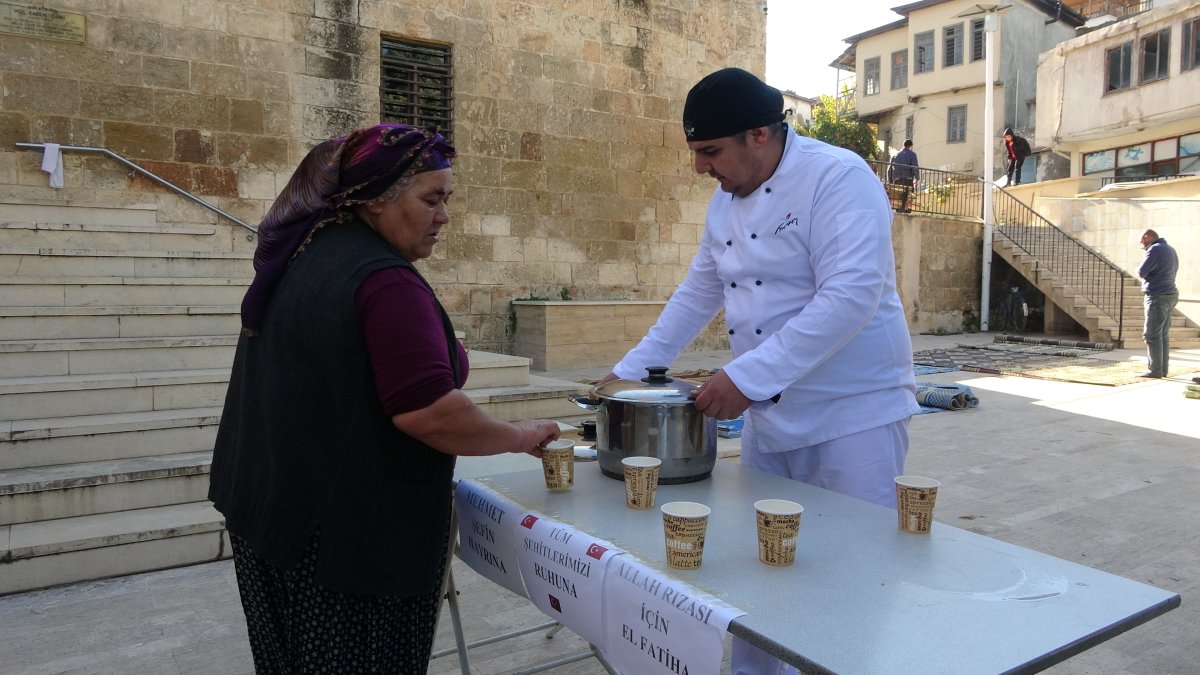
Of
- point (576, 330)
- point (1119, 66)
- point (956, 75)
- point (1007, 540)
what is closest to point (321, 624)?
point (1007, 540)

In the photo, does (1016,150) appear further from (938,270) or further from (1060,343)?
(1060,343)

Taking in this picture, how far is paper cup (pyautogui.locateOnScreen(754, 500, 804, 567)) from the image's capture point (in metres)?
1.55

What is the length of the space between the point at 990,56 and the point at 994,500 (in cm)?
1512

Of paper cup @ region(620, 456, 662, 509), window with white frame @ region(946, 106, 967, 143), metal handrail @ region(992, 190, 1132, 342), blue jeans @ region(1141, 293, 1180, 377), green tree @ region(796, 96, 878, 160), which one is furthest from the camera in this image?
green tree @ region(796, 96, 878, 160)

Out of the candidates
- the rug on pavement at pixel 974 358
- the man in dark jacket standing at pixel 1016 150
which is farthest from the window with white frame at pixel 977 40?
the rug on pavement at pixel 974 358

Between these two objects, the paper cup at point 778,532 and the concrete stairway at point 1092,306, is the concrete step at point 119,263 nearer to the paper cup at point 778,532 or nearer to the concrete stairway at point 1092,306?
the paper cup at point 778,532

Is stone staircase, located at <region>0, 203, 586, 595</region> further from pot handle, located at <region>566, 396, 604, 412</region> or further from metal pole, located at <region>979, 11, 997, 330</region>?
metal pole, located at <region>979, 11, 997, 330</region>

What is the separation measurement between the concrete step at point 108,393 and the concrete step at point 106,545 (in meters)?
0.94

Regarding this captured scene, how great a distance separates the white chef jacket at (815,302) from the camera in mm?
2074

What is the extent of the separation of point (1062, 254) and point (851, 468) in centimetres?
1803

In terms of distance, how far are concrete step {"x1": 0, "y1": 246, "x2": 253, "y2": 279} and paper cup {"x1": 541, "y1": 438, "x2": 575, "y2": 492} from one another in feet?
18.8

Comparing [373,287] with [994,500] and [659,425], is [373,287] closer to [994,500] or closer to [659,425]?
[659,425]

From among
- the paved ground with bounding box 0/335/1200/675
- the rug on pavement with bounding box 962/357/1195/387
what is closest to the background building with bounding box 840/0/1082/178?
the rug on pavement with bounding box 962/357/1195/387

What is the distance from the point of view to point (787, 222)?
88.2 inches
